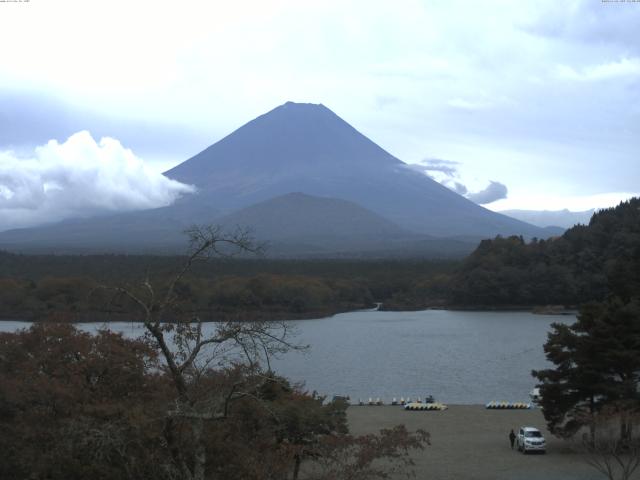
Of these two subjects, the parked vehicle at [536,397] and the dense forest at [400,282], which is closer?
the parked vehicle at [536,397]

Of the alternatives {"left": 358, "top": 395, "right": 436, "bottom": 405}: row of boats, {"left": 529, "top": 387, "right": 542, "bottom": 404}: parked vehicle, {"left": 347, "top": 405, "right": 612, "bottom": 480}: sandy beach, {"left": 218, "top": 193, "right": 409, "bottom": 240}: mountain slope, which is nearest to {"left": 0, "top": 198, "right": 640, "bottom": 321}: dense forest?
{"left": 358, "top": 395, "right": 436, "bottom": 405}: row of boats

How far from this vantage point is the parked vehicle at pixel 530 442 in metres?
12.7

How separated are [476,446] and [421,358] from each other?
14459mm

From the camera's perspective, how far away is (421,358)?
2794cm

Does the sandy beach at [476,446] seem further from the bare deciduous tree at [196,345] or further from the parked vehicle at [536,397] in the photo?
the bare deciduous tree at [196,345]

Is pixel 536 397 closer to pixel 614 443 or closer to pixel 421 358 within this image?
pixel 614 443

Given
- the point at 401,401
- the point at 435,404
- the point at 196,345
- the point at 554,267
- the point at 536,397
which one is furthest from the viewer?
the point at 554,267

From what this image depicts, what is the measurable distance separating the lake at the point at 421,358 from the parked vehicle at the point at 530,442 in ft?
13.4

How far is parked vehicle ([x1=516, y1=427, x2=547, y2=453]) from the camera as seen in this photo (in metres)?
12.7

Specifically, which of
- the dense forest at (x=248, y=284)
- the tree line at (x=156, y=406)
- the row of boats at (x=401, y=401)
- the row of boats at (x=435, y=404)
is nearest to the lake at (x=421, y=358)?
the row of boats at (x=401, y=401)

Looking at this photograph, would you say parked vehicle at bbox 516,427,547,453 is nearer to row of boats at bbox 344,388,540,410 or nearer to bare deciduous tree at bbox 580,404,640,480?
bare deciduous tree at bbox 580,404,640,480

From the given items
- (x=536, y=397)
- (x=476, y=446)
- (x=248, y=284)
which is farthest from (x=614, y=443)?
(x=248, y=284)

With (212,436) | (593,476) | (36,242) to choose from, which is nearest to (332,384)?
(593,476)

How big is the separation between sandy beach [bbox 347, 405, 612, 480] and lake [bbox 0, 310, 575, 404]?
2308mm
